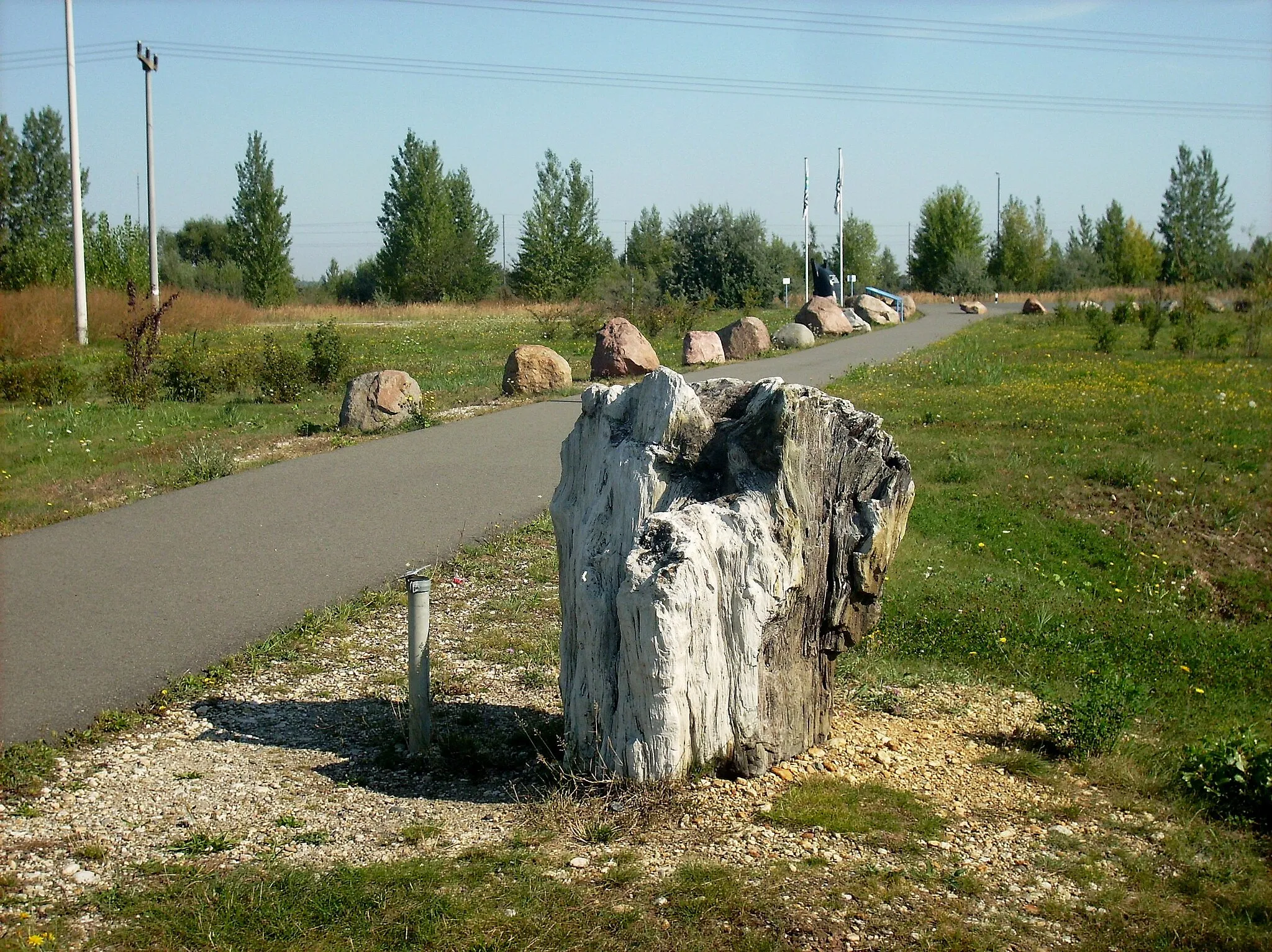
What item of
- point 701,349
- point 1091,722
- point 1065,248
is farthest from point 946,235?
Result: point 1091,722

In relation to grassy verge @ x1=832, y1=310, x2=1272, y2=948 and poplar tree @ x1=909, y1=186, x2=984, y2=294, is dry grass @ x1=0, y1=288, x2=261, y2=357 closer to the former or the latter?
grassy verge @ x1=832, y1=310, x2=1272, y2=948

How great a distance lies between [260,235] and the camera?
194ft

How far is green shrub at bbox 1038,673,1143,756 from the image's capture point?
503 centimetres

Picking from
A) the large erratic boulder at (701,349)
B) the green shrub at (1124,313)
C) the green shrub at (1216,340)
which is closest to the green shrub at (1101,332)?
the green shrub at (1124,313)

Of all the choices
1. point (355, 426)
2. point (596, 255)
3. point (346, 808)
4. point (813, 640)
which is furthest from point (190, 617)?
point (596, 255)

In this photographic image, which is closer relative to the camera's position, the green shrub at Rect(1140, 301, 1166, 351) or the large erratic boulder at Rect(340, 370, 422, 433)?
the large erratic boulder at Rect(340, 370, 422, 433)

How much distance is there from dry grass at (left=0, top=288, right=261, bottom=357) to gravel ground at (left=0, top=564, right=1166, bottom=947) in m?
18.9

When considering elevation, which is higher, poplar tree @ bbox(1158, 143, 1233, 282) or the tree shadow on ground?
poplar tree @ bbox(1158, 143, 1233, 282)

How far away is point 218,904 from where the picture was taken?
349 centimetres

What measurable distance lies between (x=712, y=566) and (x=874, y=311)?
117ft

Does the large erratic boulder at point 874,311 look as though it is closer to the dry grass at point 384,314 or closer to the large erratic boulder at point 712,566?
the dry grass at point 384,314

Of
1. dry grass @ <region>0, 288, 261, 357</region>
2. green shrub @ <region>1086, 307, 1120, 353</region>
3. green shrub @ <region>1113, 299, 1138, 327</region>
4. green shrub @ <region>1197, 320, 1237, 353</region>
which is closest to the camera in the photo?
green shrub @ <region>1197, 320, 1237, 353</region>

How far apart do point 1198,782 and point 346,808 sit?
3.53 meters

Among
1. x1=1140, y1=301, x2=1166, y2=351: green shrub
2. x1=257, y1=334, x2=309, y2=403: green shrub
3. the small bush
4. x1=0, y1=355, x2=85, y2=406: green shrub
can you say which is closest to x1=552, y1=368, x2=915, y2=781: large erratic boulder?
the small bush
